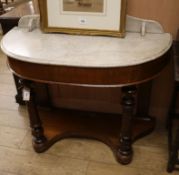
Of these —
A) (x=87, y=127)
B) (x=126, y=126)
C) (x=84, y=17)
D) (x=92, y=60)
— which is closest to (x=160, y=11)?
(x=84, y=17)

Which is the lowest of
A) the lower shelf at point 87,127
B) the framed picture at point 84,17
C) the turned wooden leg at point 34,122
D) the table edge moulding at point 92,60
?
the lower shelf at point 87,127

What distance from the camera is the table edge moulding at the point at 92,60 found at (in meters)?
1.18

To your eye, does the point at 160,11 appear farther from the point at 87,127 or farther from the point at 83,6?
the point at 87,127

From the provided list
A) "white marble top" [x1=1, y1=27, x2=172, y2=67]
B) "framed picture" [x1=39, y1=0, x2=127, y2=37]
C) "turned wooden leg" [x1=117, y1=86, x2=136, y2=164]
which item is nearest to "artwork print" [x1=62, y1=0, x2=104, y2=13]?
"framed picture" [x1=39, y1=0, x2=127, y2=37]

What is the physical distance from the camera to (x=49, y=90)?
1.94m

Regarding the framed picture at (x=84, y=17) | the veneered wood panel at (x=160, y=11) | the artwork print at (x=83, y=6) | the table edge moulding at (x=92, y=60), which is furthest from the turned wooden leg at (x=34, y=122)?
the veneered wood panel at (x=160, y=11)

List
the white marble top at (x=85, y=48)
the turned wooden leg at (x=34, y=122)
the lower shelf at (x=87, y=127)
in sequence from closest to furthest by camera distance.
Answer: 1. the white marble top at (x=85, y=48)
2. the turned wooden leg at (x=34, y=122)
3. the lower shelf at (x=87, y=127)

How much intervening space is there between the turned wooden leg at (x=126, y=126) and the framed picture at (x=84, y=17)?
34 cm

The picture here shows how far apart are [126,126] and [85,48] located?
50cm

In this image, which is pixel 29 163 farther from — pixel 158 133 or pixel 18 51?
pixel 158 133

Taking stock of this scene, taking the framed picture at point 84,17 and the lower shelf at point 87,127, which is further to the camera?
the lower shelf at point 87,127

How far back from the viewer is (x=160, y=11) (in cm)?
143

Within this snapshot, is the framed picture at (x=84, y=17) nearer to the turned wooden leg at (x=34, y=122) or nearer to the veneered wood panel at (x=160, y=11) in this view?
the veneered wood panel at (x=160, y=11)

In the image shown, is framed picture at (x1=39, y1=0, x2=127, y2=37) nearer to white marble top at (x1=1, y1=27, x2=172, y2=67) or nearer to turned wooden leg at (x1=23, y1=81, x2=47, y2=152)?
white marble top at (x1=1, y1=27, x2=172, y2=67)
